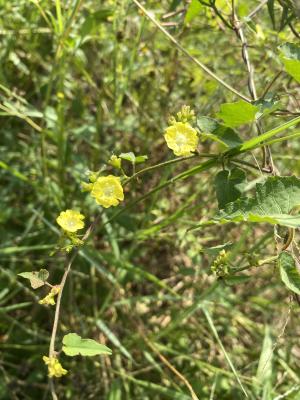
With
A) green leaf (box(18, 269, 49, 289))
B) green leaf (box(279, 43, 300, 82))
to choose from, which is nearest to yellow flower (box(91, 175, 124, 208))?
green leaf (box(18, 269, 49, 289))

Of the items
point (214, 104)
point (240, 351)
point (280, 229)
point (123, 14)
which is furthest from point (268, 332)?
point (123, 14)

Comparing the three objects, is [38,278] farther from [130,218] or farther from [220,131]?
[130,218]

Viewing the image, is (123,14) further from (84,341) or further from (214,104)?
(84,341)

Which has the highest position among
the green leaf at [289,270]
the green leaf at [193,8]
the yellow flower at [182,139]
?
the green leaf at [193,8]

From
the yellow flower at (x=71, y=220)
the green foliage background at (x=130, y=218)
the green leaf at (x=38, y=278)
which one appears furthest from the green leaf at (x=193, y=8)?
the green leaf at (x=38, y=278)

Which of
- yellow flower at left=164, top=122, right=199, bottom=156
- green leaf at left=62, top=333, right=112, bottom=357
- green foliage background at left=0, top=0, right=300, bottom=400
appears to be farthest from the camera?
green foliage background at left=0, top=0, right=300, bottom=400

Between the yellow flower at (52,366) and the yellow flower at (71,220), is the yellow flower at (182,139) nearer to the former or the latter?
the yellow flower at (71,220)

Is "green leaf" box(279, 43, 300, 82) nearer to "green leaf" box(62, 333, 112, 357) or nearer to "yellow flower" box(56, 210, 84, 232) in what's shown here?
"yellow flower" box(56, 210, 84, 232)
